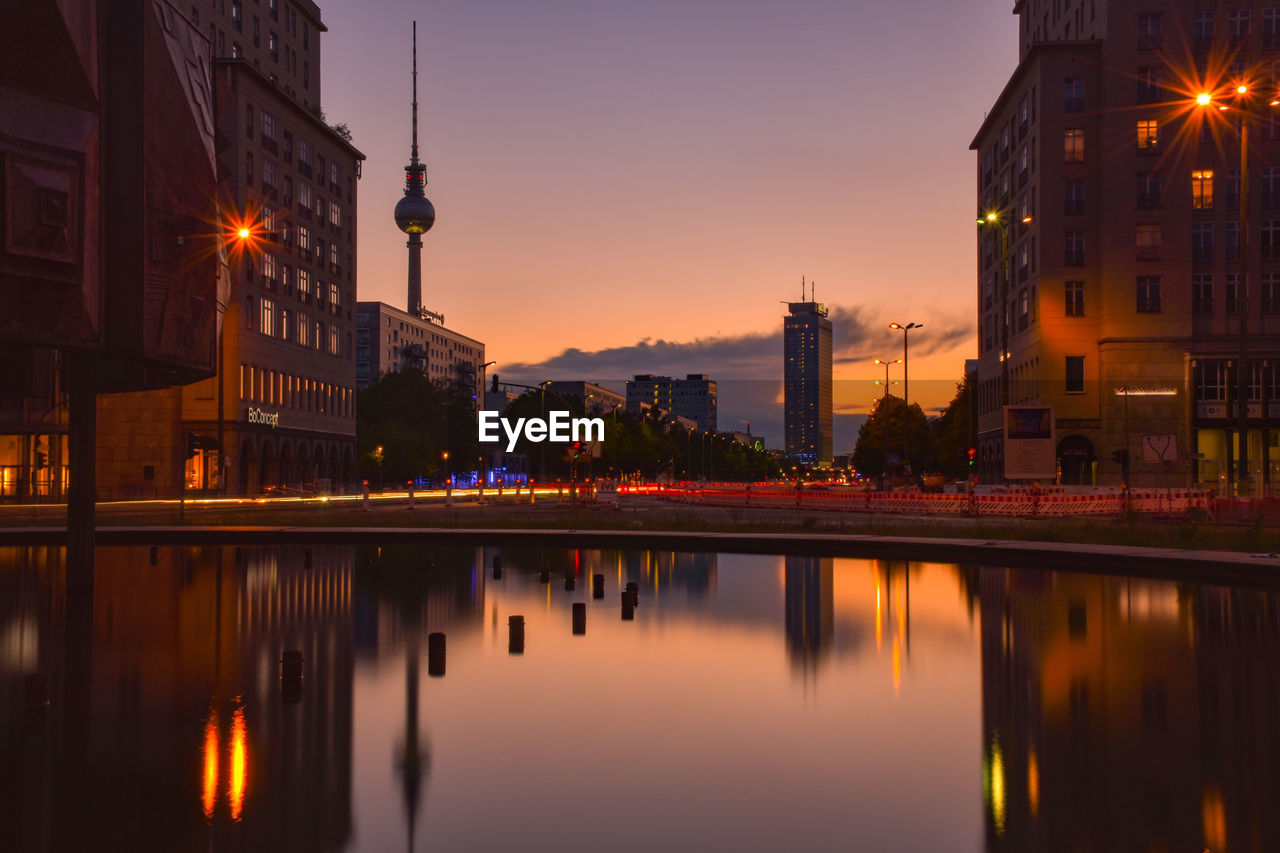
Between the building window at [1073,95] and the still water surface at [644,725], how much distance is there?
5888 centimetres

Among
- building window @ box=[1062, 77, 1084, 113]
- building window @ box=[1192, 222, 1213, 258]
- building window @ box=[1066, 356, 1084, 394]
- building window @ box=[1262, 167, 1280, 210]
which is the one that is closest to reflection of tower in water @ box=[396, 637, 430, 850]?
building window @ box=[1066, 356, 1084, 394]

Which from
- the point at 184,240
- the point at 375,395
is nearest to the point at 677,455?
the point at 375,395

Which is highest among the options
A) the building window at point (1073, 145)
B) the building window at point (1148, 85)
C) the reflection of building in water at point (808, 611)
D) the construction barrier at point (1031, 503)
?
the building window at point (1148, 85)

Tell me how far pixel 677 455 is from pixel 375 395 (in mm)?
75859

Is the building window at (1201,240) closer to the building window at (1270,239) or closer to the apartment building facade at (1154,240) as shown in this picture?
the apartment building facade at (1154,240)

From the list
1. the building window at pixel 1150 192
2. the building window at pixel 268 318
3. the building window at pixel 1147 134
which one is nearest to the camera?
the building window at pixel 1150 192

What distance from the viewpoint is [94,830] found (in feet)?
23.3

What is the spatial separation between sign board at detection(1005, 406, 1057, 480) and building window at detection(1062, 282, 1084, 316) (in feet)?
78.2

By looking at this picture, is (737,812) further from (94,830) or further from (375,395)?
(375,395)

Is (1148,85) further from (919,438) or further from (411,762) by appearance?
(411,762)

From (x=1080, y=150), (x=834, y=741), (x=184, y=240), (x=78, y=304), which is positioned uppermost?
(x=1080, y=150)

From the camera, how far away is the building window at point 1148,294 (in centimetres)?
6800

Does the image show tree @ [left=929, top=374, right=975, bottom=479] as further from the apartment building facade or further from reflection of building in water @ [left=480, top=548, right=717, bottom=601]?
reflection of building in water @ [left=480, top=548, right=717, bottom=601]
